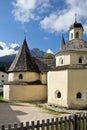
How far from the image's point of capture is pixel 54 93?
29.7 m

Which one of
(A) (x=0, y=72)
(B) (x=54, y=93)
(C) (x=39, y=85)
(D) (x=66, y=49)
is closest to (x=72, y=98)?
(B) (x=54, y=93)

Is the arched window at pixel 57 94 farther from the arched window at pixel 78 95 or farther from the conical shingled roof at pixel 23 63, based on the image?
the conical shingled roof at pixel 23 63

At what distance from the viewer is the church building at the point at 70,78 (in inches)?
1065

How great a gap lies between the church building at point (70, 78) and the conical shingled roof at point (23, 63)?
7.14 m

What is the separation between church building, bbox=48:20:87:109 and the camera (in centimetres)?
2705

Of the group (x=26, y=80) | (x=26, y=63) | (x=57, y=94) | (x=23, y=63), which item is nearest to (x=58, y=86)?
(x=57, y=94)

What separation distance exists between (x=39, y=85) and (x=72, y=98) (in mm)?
9969

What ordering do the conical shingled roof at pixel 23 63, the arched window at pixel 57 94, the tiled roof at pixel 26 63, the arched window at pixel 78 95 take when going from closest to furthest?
1. the arched window at pixel 78 95
2. the arched window at pixel 57 94
3. the conical shingled roof at pixel 23 63
4. the tiled roof at pixel 26 63

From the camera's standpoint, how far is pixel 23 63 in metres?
37.3

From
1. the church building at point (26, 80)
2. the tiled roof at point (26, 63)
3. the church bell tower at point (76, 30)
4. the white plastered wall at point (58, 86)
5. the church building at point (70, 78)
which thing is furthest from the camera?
the tiled roof at point (26, 63)

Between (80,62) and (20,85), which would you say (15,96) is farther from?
(80,62)

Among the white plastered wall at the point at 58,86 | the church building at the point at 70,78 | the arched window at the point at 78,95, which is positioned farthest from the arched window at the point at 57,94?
the arched window at the point at 78,95

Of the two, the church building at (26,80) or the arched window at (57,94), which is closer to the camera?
the arched window at (57,94)

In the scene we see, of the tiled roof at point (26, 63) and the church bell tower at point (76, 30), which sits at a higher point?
the church bell tower at point (76, 30)
